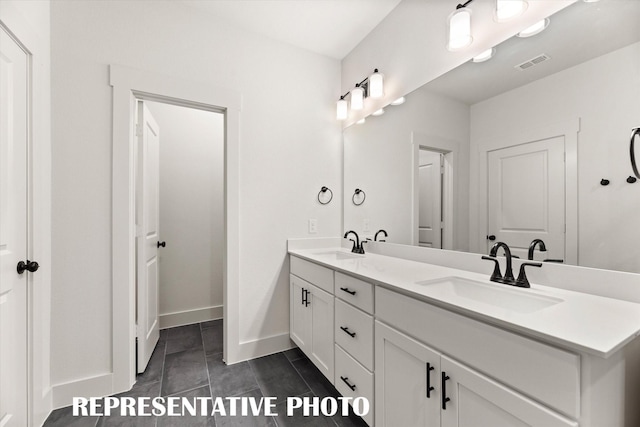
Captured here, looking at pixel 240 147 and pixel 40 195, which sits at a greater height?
pixel 240 147

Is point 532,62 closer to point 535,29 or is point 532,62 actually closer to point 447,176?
point 535,29

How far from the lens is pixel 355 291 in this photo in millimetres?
1414

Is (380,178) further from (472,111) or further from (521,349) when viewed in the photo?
(521,349)

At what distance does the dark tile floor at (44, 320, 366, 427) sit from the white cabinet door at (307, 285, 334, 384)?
7.6 inches

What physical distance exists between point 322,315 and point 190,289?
181 cm

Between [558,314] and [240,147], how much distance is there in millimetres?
2057

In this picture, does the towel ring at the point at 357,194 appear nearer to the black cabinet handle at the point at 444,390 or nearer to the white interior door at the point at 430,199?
the white interior door at the point at 430,199

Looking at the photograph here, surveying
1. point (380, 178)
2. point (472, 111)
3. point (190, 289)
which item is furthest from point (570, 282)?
point (190, 289)

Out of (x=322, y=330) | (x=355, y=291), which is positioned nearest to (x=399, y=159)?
(x=355, y=291)

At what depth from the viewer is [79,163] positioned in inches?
65.2

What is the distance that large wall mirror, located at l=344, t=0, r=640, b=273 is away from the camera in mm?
994

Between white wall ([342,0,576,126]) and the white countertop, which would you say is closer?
the white countertop

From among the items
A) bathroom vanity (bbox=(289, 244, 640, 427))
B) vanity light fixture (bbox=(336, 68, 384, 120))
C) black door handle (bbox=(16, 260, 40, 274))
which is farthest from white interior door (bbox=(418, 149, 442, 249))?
black door handle (bbox=(16, 260, 40, 274))

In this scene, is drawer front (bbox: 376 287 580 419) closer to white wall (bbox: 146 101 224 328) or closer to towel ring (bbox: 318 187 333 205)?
towel ring (bbox: 318 187 333 205)
